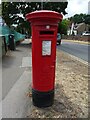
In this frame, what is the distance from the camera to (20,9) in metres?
33.9

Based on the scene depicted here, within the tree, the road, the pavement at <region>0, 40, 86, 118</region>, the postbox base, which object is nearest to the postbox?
the postbox base

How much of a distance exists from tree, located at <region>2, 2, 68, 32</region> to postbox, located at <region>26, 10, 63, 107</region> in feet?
90.1

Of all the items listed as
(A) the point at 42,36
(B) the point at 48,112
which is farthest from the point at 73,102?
(A) the point at 42,36

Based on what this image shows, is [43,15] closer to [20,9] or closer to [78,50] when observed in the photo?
[78,50]

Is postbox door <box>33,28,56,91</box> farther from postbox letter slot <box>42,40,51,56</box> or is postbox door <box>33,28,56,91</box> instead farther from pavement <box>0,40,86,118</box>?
pavement <box>0,40,86,118</box>

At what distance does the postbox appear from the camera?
5.14 metres

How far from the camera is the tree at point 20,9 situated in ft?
107

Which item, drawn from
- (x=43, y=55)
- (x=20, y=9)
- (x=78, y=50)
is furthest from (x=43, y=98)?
(x=20, y=9)

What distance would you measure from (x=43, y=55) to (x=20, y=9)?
29471mm

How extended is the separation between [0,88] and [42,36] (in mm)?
2169

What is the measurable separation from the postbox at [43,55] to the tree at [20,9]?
2746 cm

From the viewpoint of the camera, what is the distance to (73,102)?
18.9 ft

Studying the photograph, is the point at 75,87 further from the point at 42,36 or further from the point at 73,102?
the point at 42,36

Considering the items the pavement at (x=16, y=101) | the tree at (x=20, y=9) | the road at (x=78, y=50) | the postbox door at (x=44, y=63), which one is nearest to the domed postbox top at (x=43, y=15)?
the postbox door at (x=44, y=63)
